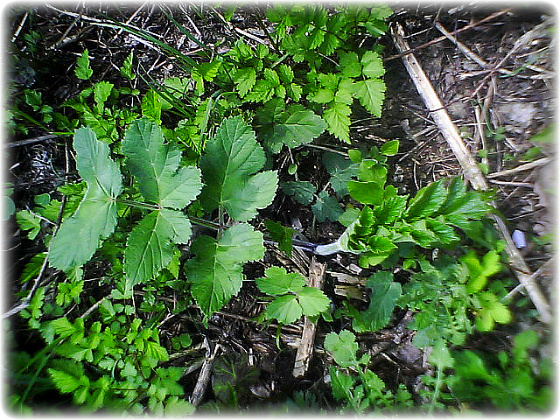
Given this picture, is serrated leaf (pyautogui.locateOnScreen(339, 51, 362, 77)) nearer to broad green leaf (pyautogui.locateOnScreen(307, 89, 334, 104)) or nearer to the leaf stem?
broad green leaf (pyautogui.locateOnScreen(307, 89, 334, 104))

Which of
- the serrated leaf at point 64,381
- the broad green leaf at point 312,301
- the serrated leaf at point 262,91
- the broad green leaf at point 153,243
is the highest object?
the serrated leaf at point 262,91

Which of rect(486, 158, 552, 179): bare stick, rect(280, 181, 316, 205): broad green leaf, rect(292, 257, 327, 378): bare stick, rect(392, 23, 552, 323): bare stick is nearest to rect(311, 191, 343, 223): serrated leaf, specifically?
rect(280, 181, 316, 205): broad green leaf

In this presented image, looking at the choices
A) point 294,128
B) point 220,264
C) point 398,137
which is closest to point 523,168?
point 398,137

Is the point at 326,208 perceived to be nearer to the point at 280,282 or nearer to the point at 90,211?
the point at 280,282

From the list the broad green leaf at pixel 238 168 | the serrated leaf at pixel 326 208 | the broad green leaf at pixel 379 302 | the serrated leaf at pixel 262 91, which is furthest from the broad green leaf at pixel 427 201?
the serrated leaf at pixel 262 91

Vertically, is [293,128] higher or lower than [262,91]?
lower

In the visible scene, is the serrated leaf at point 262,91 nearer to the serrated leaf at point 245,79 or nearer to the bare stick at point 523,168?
the serrated leaf at point 245,79
